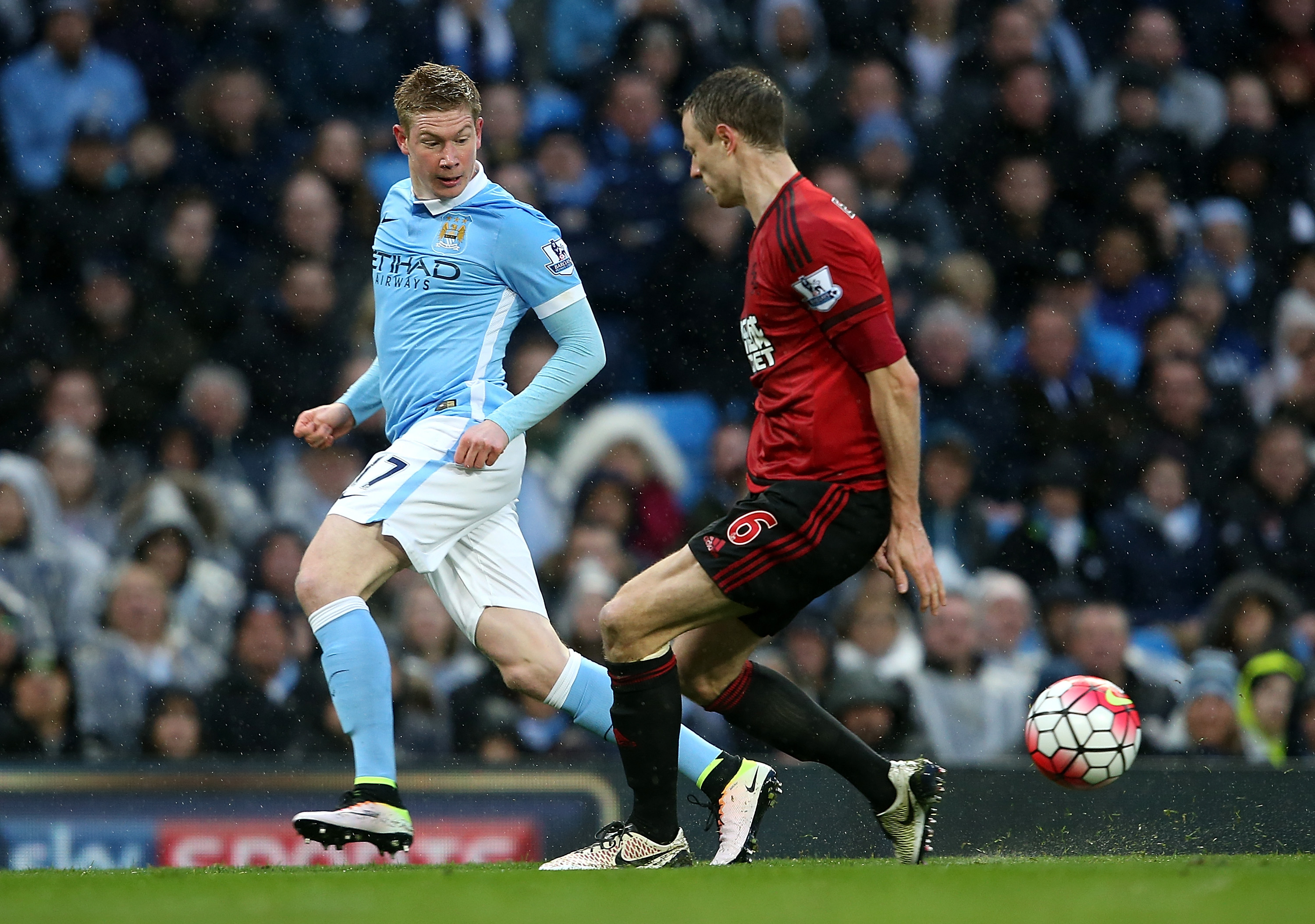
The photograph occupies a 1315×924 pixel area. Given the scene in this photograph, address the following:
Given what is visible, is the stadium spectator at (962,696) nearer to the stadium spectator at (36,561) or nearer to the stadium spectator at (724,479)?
the stadium spectator at (724,479)

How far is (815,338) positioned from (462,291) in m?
1.17

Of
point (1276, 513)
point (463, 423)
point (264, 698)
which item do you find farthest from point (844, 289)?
point (1276, 513)

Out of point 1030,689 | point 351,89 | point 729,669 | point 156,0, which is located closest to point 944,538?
point 1030,689

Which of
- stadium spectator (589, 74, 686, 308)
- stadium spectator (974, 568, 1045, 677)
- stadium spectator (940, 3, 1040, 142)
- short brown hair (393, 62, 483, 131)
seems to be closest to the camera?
short brown hair (393, 62, 483, 131)

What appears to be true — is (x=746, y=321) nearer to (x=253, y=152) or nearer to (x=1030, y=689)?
(x=1030, y=689)

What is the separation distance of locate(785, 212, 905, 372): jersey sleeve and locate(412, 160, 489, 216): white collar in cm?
117

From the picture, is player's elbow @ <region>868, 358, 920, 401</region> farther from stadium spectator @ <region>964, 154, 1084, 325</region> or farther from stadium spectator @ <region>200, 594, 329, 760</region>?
stadium spectator @ <region>964, 154, 1084, 325</region>

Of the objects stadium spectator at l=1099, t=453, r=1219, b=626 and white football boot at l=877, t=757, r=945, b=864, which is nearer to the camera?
white football boot at l=877, t=757, r=945, b=864

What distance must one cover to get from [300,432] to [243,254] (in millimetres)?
4106

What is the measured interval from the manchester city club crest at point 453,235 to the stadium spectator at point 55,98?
496cm

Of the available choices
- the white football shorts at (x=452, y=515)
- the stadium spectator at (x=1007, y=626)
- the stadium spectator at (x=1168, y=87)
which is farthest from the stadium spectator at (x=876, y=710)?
the stadium spectator at (x=1168, y=87)

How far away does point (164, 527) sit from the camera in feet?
25.1

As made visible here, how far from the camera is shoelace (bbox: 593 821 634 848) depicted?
464 cm

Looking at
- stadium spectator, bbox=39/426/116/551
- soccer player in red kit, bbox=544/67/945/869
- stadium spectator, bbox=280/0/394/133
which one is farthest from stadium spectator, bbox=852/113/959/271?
soccer player in red kit, bbox=544/67/945/869
